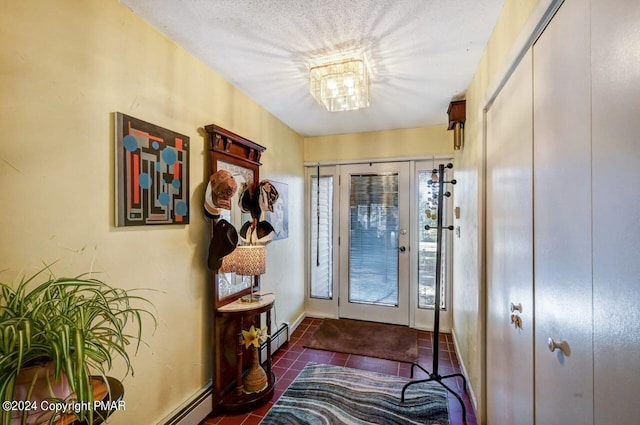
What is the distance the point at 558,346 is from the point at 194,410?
198cm

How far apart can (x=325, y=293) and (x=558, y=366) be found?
9.75 feet

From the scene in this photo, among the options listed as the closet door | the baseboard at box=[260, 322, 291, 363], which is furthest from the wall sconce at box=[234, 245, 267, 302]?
the closet door

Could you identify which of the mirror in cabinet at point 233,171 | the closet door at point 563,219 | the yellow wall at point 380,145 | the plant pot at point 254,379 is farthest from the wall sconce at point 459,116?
the plant pot at point 254,379

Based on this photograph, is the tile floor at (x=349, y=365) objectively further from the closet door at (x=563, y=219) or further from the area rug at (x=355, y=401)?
the closet door at (x=563, y=219)

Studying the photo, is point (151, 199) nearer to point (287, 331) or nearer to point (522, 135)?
point (522, 135)

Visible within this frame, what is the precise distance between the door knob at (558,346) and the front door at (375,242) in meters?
2.48

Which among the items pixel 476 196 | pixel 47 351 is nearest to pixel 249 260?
pixel 47 351

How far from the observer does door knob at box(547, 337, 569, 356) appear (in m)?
0.82

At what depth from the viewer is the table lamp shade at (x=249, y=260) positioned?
1.92 metres

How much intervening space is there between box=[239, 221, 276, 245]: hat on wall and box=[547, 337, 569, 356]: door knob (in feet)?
5.78

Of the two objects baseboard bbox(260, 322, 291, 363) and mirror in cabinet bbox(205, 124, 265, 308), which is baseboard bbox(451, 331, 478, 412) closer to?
baseboard bbox(260, 322, 291, 363)

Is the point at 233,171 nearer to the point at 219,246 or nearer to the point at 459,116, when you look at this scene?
the point at 219,246

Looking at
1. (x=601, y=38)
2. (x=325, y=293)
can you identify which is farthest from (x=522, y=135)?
(x=325, y=293)

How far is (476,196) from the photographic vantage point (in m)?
1.83
